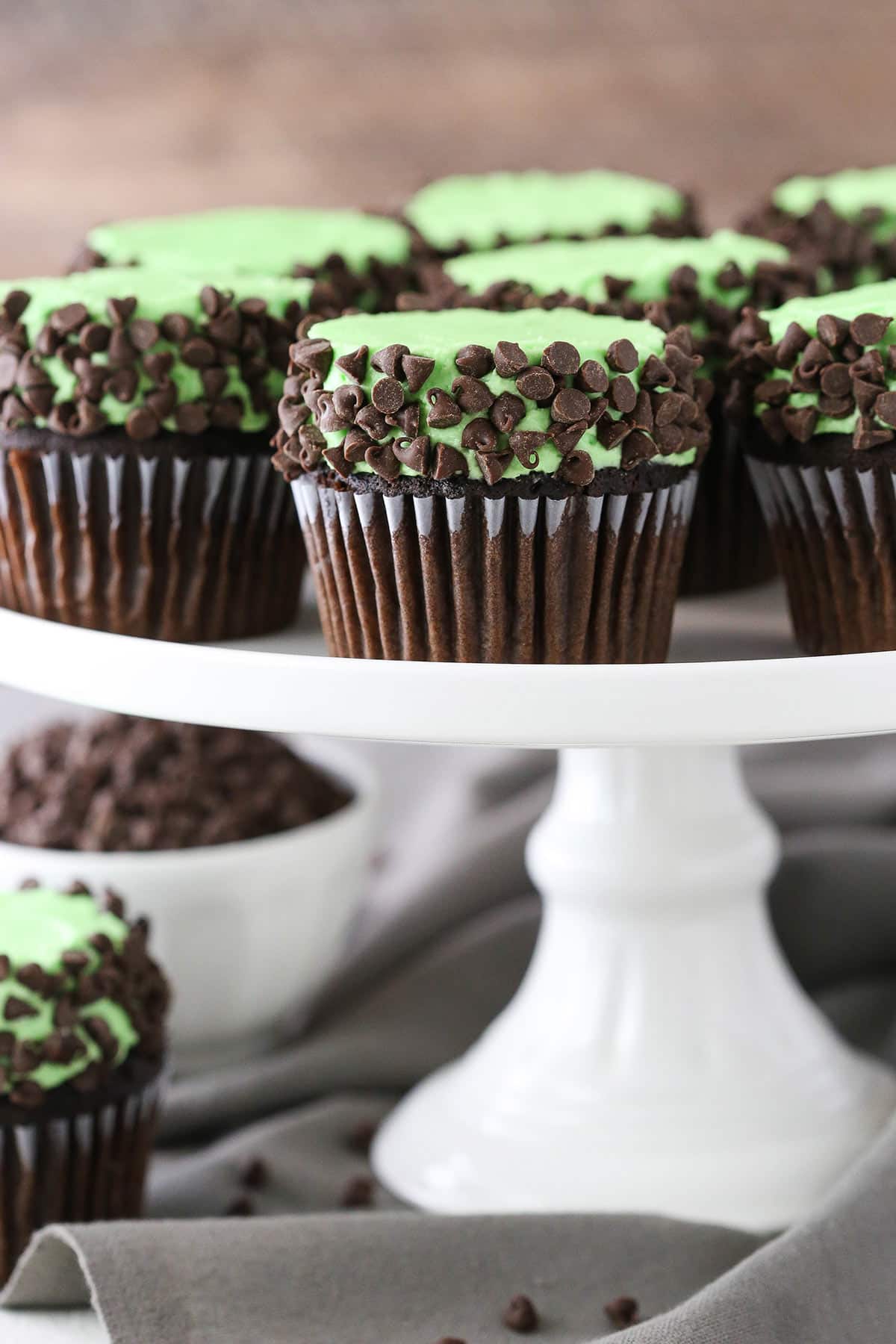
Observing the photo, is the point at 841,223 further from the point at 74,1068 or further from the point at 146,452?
the point at 74,1068

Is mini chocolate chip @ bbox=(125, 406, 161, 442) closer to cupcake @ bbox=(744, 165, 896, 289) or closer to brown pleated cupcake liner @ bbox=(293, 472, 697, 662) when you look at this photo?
brown pleated cupcake liner @ bbox=(293, 472, 697, 662)

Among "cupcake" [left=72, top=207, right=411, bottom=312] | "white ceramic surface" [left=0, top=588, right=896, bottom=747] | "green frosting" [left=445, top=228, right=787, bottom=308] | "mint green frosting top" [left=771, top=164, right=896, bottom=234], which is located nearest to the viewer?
"white ceramic surface" [left=0, top=588, right=896, bottom=747]

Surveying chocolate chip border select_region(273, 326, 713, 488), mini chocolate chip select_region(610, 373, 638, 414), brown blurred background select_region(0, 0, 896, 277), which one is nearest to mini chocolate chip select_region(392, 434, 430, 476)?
chocolate chip border select_region(273, 326, 713, 488)

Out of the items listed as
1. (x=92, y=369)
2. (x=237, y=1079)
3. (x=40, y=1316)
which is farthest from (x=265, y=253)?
(x=40, y=1316)

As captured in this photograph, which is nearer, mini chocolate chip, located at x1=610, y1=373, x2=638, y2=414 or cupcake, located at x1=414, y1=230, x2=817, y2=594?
mini chocolate chip, located at x1=610, y1=373, x2=638, y2=414

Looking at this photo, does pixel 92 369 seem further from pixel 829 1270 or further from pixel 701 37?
pixel 701 37

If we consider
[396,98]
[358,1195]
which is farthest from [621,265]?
[396,98]
